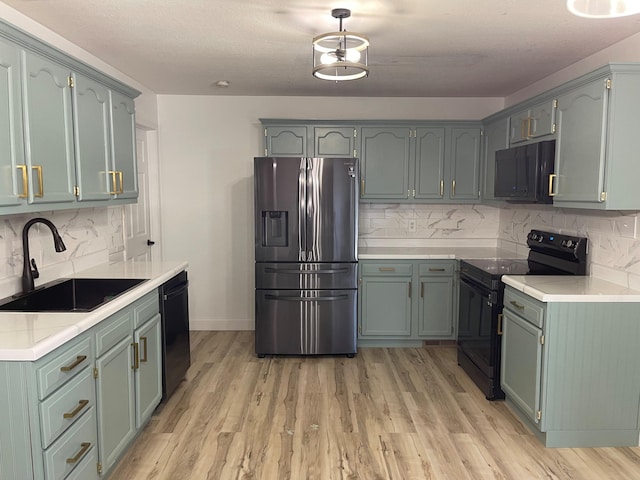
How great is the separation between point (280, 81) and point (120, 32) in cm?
150

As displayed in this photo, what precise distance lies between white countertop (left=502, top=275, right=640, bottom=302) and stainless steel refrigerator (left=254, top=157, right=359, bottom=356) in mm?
1397

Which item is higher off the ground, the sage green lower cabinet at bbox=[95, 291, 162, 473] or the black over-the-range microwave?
the black over-the-range microwave

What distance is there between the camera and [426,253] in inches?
168

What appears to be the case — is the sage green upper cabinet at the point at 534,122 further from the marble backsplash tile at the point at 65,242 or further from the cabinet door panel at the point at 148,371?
the marble backsplash tile at the point at 65,242

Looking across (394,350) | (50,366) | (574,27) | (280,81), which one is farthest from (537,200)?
(50,366)

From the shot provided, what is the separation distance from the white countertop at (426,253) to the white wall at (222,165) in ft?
4.16

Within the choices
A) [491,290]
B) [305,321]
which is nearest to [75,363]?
[305,321]

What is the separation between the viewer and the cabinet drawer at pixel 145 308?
2.55 metres

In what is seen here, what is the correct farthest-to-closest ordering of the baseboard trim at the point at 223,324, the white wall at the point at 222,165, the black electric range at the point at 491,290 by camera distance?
the baseboard trim at the point at 223,324 < the white wall at the point at 222,165 < the black electric range at the point at 491,290

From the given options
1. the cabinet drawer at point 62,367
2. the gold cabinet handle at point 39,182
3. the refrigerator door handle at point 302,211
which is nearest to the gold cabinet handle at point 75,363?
the cabinet drawer at point 62,367

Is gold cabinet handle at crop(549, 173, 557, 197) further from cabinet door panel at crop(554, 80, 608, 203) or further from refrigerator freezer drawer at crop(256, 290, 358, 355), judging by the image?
refrigerator freezer drawer at crop(256, 290, 358, 355)

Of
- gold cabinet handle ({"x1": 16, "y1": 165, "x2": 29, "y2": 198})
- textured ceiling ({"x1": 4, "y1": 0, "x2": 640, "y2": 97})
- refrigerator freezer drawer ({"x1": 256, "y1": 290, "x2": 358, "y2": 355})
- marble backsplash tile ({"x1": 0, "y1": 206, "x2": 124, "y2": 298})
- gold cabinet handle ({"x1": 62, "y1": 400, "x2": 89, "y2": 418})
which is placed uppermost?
textured ceiling ({"x1": 4, "y1": 0, "x2": 640, "y2": 97})

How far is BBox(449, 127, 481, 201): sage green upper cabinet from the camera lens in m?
4.37

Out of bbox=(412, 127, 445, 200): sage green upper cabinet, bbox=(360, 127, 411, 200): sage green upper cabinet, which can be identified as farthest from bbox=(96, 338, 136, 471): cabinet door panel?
bbox=(412, 127, 445, 200): sage green upper cabinet
